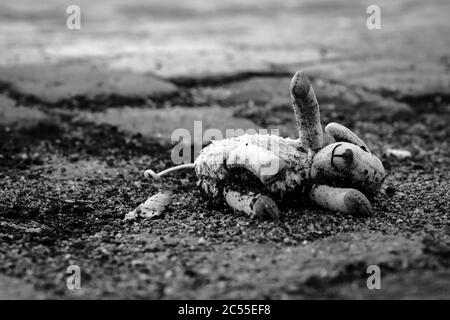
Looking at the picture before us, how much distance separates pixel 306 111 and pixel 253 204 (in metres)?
0.79

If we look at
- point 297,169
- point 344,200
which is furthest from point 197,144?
point 344,200

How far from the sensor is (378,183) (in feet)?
13.8

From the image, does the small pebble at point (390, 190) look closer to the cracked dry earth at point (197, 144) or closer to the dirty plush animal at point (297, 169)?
the cracked dry earth at point (197, 144)

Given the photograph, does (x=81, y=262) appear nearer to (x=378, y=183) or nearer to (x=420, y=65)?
(x=378, y=183)

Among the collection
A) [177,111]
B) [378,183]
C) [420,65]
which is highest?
[420,65]

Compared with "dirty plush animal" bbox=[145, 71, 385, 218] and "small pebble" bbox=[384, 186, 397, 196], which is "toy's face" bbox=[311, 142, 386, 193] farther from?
"small pebble" bbox=[384, 186, 397, 196]

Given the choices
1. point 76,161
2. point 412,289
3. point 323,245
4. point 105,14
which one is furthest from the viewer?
point 105,14

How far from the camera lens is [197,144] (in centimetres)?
639

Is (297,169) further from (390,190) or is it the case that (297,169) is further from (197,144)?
(197,144)

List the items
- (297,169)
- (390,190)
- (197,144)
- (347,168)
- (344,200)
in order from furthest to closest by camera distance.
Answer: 1. (197,144)
2. (390,190)
3. (297,169)
4. (347,168)
5. (344,200)

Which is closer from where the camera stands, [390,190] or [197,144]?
[390,190]

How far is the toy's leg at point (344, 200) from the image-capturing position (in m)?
3.88

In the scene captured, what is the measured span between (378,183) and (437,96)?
472 cm
